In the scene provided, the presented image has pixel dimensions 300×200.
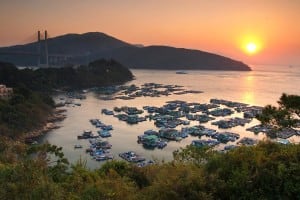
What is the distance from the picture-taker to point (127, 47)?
307 feet

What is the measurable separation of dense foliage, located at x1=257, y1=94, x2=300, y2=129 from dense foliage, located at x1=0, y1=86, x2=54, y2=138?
42.9ft

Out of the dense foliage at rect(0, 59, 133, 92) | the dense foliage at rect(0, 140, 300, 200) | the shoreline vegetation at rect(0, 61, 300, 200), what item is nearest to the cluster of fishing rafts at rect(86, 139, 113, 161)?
the shoreline vegetation at rect(0, 61, 300, 200)

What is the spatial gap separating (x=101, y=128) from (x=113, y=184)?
15.4 metres

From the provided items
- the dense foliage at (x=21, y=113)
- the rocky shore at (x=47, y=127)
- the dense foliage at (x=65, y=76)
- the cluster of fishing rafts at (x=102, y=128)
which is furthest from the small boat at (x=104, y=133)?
the dense foliage at (x=65, y=76)

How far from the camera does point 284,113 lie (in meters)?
5.85

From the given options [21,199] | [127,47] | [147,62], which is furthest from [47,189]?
[127,47]

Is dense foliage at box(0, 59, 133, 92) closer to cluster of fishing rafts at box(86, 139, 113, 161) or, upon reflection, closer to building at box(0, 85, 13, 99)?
building at box(0, 85, 13, 99)

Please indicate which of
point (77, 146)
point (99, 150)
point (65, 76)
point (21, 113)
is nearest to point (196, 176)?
point (99, 150)

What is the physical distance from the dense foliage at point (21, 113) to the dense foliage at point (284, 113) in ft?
42.9

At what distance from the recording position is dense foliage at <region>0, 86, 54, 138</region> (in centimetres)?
1722

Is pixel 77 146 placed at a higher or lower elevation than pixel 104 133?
lower

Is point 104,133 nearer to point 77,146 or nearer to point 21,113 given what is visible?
point 77,146

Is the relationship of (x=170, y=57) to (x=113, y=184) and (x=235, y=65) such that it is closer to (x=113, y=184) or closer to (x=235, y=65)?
(x=235, y=65)

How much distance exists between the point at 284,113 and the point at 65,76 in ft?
118
